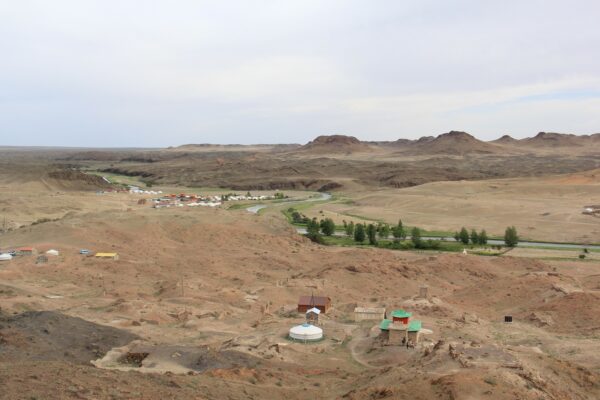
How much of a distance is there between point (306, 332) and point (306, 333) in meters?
0.06

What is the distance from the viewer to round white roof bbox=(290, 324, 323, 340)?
3114 centimetres

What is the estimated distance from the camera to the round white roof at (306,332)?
3114cm

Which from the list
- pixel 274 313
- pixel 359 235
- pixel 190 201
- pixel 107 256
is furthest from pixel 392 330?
pixel 190 201

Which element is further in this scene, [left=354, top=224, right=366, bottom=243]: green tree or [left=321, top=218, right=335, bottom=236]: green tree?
[left=321, top=218, right=335, bottom=236]: green tree

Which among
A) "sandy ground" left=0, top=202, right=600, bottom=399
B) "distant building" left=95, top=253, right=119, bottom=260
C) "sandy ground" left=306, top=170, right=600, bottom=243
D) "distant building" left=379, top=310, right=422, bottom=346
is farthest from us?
"sandy ground" left=306, top=170, right=600, bottom=243

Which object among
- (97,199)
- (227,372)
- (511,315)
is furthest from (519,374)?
(97,199)

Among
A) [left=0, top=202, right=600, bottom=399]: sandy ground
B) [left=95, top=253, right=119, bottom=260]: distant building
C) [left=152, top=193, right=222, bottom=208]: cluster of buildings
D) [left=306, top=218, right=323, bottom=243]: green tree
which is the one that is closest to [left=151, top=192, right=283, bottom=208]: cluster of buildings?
[left=152, top=193, right=222, bottom=208]: cluster of buildings

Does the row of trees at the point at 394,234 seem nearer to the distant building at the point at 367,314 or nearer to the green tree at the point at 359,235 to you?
the green tree at the point at 359,235

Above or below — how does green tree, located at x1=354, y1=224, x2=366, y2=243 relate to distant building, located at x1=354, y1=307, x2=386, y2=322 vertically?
below

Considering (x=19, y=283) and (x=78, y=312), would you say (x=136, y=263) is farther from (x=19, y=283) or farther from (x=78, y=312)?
(x=78, y=312)

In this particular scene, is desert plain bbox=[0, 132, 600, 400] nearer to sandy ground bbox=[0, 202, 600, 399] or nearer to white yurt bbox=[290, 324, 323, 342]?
sandy ground bbox=[0, 202, 600, 399]

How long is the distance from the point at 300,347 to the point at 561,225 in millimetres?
63700

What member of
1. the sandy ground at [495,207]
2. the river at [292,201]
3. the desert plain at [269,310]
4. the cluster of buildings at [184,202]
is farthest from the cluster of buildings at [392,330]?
the cluster of buildings at [184,202]

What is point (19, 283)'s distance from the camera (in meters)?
43.9
